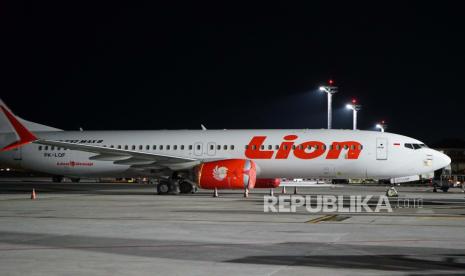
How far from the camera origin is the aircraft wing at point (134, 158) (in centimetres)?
3167

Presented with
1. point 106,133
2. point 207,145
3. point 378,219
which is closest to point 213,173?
point 207,145

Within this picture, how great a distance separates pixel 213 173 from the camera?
29.8 metres

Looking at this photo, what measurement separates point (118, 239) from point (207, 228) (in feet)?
9.25

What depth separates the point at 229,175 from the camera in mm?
29531

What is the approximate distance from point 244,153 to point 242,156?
19 cm

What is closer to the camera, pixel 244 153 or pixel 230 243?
pixel 230 243

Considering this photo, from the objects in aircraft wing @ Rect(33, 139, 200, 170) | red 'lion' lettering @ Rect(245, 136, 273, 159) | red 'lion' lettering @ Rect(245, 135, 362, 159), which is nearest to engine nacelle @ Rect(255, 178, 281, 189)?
red 'lion' lettering @ Rect(245, 136, 273, 159)

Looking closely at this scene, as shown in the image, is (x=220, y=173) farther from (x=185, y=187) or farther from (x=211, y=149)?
(x=185, y=187)

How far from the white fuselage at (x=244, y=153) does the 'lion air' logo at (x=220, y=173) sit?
3.30 meters

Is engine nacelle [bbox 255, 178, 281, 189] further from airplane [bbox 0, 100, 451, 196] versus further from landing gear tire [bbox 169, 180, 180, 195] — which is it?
landing gear tire [bbox 169, 180, 180, 195]

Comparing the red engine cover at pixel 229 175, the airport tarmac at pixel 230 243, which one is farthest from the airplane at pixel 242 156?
the airport tarmac at pixel 230 243

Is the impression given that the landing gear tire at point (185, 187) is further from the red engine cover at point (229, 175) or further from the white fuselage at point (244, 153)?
the red engine cover at point (229, 175)

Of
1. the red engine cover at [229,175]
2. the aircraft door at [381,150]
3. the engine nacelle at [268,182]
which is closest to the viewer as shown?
the red engine cover at [229,175]

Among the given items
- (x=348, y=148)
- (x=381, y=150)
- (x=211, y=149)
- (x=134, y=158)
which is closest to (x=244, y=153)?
(x=211, y=149)
